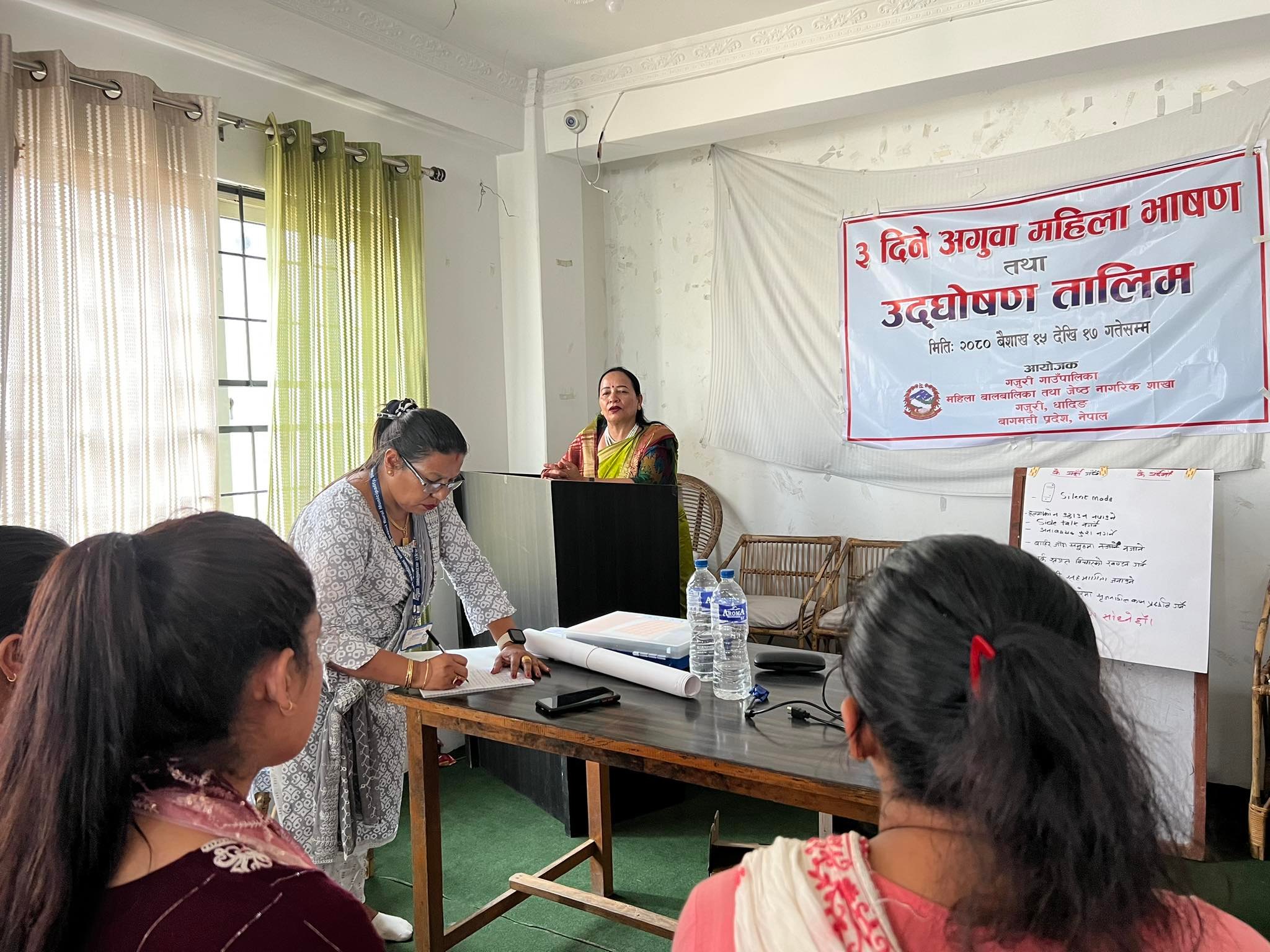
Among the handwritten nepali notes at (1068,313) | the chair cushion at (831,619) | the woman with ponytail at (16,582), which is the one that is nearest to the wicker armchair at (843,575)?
the chair cushion at (831,619)

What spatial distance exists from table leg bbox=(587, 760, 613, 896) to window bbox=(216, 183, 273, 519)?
162 cm

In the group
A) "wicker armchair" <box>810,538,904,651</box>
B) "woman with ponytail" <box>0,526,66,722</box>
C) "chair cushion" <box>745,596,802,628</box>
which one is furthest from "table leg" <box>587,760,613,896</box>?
"woman with ponytail" <box>0,526,66,722</box>

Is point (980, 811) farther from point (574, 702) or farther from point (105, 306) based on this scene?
point (105, 306)

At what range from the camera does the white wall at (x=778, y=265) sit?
335 cm

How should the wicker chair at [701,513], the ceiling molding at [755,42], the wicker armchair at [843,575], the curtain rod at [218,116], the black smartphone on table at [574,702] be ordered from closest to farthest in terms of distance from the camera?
the black smartphone on table at [574,702]
the curtain rod at [218,116]
the ceiling molding at [755,42]
the wicker armchair at [843,575]
the wicker chair at [701,513]

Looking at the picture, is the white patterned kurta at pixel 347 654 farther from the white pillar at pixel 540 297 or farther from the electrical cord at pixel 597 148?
the electrical cord at pixel 597 148

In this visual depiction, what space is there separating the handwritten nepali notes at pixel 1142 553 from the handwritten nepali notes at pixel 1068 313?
24.9 inches

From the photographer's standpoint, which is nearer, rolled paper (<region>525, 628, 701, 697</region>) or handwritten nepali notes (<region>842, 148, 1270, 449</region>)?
rolled paper (<region>525, 628, 701, 697</region>)

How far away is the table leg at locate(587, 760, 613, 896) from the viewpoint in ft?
8.73

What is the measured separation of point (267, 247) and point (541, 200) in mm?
1441

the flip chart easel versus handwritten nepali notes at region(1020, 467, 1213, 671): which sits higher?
handwritten nepali notes at region(1020, 467, 1213, 671)

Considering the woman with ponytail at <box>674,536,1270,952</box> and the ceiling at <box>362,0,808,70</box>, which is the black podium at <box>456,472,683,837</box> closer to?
the ceiling at <box>362,0,808,70</box>

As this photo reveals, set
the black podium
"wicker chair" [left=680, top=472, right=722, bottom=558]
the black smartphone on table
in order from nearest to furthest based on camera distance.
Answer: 1. the black smartphone on table
2. the black podium
3. "wicker chair" [left=680, top=472, right=722, bottom=558]

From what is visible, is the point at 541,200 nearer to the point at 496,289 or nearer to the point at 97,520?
the point at 496,289
